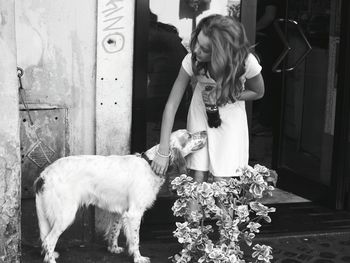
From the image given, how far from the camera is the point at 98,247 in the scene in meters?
5.15

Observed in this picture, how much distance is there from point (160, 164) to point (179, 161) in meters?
0.15

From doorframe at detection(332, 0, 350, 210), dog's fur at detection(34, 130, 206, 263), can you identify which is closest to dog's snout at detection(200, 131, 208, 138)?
dog's fur at detection(34, 130, 206, 263)

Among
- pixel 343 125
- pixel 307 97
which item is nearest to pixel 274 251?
pixel 343 125

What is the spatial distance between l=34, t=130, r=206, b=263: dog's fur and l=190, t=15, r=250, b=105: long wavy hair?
48 centimetres

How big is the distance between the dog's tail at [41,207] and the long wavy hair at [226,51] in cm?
138

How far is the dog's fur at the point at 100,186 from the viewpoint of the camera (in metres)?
4.51

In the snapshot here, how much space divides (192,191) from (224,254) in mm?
443

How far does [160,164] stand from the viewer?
4480 mm

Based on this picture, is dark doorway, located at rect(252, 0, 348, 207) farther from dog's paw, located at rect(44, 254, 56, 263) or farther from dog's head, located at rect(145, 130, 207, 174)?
dog's paw, located at rect(44, 254, 56, 263)

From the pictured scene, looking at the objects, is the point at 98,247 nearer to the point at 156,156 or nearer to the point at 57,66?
the point at 156,156

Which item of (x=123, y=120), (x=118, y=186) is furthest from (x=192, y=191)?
(x=123, y=120)

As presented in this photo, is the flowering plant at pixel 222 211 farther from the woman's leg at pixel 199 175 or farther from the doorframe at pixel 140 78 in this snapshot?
the doorframe at pixel 140 78

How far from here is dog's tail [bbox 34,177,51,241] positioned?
4523 millimetres

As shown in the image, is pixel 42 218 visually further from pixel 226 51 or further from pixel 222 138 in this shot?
pixel 226 51
